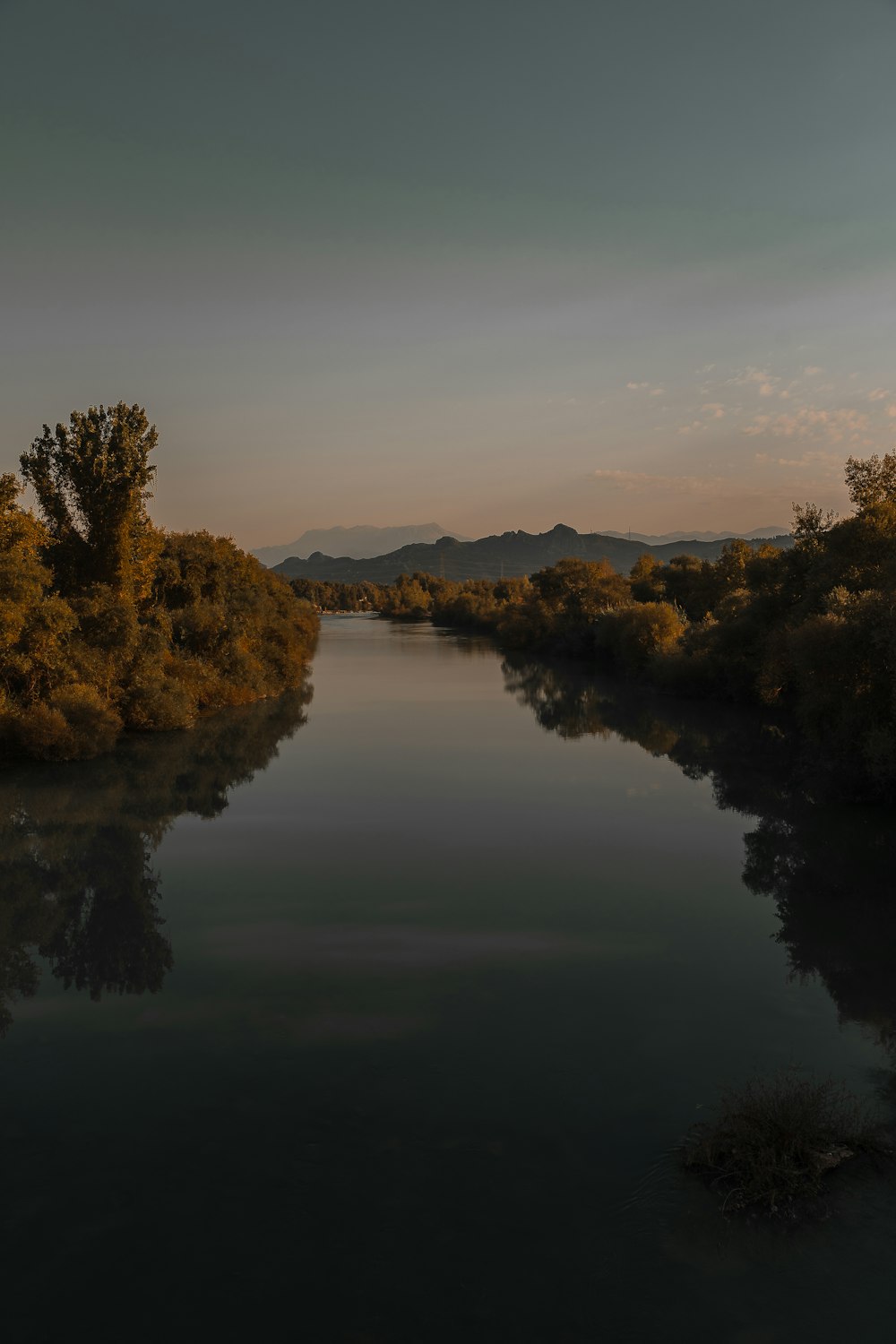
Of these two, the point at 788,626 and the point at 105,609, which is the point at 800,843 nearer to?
the point at 788,626

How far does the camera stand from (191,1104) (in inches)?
364

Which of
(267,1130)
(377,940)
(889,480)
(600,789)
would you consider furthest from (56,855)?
(889,480)

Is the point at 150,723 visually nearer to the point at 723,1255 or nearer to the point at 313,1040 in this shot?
the point at 313,1040

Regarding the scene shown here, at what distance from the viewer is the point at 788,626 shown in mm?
33812

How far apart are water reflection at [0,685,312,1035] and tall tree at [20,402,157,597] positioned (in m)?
7.09

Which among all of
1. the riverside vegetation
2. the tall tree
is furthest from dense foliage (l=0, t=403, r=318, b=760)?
the riverside vegetation

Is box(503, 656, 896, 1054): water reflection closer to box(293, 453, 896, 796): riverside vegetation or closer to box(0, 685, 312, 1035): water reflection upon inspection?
box(293, 453, 896, 796): riverside vegetation

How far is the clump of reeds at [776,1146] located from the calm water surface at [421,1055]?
0.25 meters

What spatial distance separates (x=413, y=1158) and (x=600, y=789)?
18.3m

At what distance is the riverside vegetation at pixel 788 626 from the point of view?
2320 cm

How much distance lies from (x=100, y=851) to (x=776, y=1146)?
1584cm

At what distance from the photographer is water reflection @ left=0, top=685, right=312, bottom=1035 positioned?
524 inches

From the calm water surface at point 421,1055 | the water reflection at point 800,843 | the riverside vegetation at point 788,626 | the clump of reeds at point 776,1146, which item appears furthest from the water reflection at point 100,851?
the riverside vegetation at point 788,626

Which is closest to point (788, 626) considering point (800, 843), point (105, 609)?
point (800, 843)
